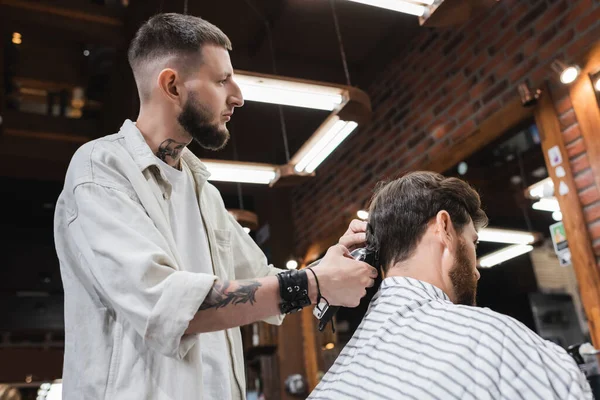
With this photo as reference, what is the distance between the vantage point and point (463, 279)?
1.32 metres

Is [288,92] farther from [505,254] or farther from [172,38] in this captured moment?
[505,254]

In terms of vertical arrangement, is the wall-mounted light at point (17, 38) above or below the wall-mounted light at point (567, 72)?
above

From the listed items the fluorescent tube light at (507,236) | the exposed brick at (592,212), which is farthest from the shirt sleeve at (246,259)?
the fluorescent tube light at (507,236)

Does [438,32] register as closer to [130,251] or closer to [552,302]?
[130,251]

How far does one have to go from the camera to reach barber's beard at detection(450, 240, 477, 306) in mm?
Answer: 1311

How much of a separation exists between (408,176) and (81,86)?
459cm

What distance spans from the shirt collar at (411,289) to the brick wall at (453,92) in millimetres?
2158

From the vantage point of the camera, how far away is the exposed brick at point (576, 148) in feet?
10.1

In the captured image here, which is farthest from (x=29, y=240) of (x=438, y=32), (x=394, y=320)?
(x=394, y=320)

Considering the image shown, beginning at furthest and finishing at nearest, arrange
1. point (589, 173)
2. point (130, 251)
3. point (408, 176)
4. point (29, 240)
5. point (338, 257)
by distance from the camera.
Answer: point (29, 240) < point (589, 173) < point (408, 176) < point (338, 257) < point (130, 251)

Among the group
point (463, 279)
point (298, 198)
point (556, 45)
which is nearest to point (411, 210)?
point (463, 279)

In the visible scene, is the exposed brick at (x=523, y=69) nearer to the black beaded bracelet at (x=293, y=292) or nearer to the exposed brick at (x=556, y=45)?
the exposed brick at (x=556, y=45)

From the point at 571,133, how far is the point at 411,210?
A: 221 centimetres

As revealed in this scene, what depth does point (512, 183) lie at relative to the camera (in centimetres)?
526
